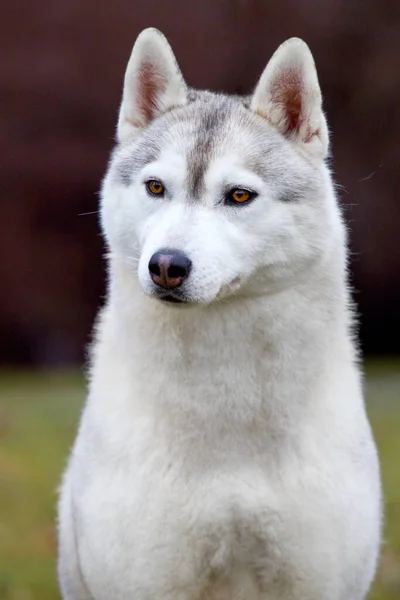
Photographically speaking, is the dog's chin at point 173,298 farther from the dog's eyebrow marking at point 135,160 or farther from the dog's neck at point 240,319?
the dog's eyebrow marking at point 135,160

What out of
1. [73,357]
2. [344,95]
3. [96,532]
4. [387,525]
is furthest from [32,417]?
[96,532]

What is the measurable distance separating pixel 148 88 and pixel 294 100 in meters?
0.58

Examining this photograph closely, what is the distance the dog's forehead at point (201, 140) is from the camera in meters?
4.25

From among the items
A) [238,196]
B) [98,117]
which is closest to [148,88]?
[238,196]

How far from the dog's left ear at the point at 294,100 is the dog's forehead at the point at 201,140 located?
0.07 metres

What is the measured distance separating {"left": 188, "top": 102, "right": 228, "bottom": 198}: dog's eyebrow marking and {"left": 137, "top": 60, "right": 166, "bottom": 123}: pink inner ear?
27 cm

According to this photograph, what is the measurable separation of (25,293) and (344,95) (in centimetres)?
447

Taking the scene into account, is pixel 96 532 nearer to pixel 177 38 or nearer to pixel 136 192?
pixel 136 192

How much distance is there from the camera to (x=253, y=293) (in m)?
4.31

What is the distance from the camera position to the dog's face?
13.3 ft

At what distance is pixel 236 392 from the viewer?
14.4ft

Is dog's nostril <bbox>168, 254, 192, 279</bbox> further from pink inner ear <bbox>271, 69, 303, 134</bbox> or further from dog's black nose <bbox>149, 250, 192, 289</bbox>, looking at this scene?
pink inner ear <bbox>271, 69, 303, 134</bbox>

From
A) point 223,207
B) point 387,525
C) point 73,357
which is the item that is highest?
point 223,207

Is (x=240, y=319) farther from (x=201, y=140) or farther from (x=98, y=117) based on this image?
(x=98, y=117)
